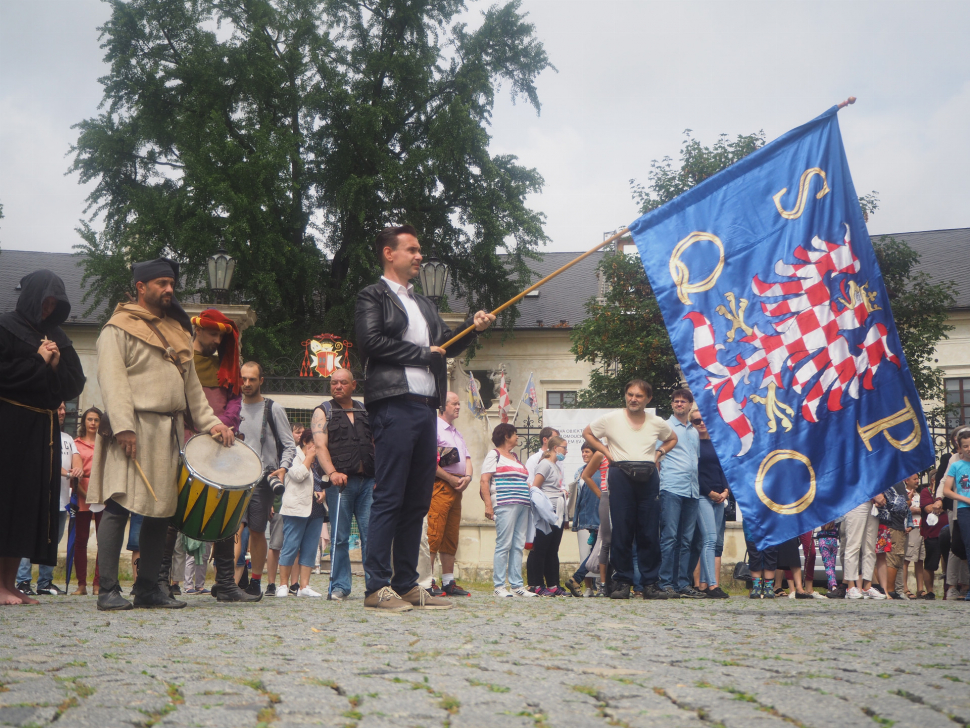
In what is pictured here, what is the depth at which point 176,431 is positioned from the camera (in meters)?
5.94

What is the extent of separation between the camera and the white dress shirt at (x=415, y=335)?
584 centimetres

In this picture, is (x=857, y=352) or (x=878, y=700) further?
(x=857, y=352)

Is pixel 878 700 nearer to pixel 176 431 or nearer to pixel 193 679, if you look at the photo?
pixel 193 679

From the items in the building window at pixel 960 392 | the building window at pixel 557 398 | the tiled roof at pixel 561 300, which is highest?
the tiled roof at pixel 561 300

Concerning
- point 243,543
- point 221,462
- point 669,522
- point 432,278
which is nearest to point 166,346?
point 221,462

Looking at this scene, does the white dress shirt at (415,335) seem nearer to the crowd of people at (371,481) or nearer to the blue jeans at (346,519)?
the crowd of people at (371,481)

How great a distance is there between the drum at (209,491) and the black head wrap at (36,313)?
1.30m

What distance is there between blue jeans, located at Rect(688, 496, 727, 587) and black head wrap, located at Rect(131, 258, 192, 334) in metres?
5.50

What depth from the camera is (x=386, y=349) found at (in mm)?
5785

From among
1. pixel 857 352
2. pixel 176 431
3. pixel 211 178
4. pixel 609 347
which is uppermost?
pixel 211 178

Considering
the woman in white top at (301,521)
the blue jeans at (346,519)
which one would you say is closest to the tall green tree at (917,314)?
the woman in white top at (301,521)

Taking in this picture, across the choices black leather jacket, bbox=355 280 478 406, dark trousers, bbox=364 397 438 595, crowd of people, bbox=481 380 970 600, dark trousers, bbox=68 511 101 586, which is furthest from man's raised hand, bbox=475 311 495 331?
dark trousers, bbox=68 511 101 586

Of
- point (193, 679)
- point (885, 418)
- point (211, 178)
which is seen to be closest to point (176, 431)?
point (193, 679)

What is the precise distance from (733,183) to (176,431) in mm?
3790
